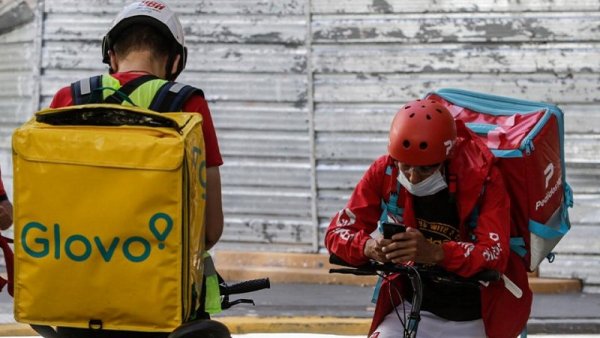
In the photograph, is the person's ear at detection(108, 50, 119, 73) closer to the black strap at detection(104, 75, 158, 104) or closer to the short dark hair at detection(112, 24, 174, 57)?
the short dark hair at detection(112, 24, 174, 57)

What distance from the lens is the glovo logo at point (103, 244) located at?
3686 mm

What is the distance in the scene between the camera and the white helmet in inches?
161

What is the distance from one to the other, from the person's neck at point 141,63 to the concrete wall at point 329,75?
783 cm

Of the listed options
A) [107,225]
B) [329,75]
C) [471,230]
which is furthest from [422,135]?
[329,75]

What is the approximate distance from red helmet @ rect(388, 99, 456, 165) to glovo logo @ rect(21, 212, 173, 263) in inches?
50.5

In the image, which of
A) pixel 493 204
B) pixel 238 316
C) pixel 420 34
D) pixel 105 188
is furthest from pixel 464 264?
pixel 420 34

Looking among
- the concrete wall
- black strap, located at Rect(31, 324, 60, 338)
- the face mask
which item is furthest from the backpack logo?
the concrete wall

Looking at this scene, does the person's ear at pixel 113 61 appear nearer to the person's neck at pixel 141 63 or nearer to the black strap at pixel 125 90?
the person's neck at pixel 141 63

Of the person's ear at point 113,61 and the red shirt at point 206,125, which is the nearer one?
the red shirt at point 206,125

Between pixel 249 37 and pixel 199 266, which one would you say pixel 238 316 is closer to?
pixel 249 37

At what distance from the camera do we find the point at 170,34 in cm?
412

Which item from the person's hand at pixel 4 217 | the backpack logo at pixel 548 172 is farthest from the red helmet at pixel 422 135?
the person's hand at pixel 4 217

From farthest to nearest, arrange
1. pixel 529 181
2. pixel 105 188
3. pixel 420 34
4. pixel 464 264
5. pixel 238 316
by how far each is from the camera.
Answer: pixel 420 34 < pixel 238 316 < pixel 529 181 < pixel 464 264 < pixel 105 188

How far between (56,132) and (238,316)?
6.71 metres
